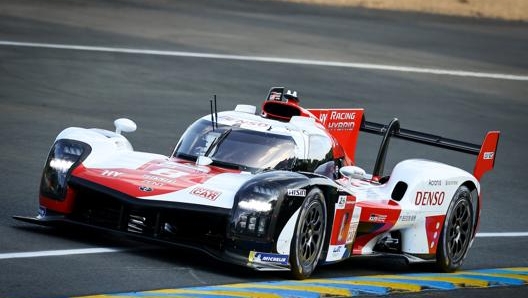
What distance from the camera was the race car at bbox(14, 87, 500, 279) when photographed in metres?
10.8

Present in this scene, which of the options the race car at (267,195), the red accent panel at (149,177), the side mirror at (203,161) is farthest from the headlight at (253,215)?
the side mirror at (203,161)

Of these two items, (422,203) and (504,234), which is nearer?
(422,203)

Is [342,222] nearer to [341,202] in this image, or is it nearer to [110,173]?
[341,202]

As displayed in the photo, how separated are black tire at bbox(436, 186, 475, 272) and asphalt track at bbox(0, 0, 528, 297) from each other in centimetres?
31

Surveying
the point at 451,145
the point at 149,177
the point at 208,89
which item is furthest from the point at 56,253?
the point at 208,89

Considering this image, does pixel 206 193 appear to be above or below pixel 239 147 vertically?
below

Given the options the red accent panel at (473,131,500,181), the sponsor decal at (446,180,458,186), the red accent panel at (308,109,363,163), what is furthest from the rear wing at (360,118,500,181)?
the sponsor decal at (446,180,458,186)

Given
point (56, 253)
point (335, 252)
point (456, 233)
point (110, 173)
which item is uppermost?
point (110, 173)

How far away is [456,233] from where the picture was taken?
13.1 metres

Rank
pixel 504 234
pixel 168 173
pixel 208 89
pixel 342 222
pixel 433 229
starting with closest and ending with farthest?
1. pixel 168 173
2. pixel 342 222
3. pixel 433 229
4. pixel 504 234
5. pixel 208 89

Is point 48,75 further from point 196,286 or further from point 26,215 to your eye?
point 196,286

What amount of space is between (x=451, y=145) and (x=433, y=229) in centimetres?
150

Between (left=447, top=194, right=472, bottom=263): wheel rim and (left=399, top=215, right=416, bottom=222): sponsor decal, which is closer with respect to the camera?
(left=399, top=215, right=416, bottom=222): sponsor decal

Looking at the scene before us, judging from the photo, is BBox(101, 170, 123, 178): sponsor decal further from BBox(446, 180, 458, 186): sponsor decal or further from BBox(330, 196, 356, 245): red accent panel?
BBox(446, 180, 458, 186): sponsor decal
